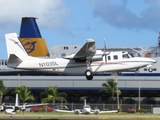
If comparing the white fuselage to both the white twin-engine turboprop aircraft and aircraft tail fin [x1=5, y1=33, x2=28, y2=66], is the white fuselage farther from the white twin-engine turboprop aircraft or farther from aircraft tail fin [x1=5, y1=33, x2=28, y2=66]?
aircraft tail fin [x1=5, y1=33, x2=28, y2=66]

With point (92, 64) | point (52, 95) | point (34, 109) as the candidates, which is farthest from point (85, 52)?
point (52, 95)

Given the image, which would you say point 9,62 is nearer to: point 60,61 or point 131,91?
Answer: point 60,61

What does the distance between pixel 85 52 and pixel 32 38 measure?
32.9 m

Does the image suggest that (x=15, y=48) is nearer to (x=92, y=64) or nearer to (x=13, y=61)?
(x=13, y=61)

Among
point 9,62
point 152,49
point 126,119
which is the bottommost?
point 126,119

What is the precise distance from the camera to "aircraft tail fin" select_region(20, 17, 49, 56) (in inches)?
3265

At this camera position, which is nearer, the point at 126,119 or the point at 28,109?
the point at 126,119

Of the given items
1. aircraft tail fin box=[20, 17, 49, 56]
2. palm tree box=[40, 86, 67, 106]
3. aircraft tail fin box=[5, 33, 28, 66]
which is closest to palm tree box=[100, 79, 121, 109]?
palm tree box=[40, 86, 67, 106]

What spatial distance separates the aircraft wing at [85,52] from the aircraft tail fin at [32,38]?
23.6m

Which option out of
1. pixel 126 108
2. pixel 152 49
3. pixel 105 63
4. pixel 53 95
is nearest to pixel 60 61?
pixel 105 63

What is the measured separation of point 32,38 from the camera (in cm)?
8981

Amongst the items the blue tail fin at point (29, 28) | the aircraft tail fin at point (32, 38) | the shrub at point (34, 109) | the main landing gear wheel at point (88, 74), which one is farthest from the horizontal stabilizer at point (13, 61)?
the blue tail fin at point (29, 28)

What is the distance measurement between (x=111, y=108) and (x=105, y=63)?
27.3 m

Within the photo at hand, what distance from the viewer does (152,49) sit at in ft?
482
